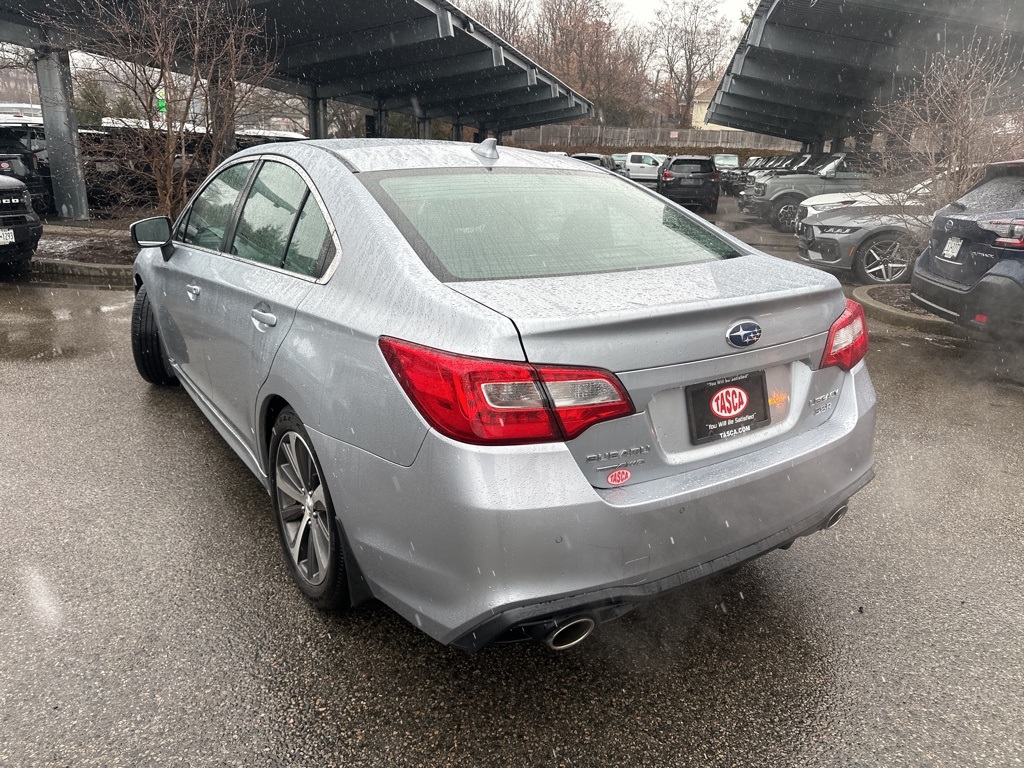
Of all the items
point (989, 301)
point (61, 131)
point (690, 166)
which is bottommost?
point (989, 301)

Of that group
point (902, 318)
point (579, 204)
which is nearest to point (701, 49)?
point (902, 318)

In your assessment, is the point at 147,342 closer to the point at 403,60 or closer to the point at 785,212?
the point at 785,212

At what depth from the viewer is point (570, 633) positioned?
1926 millimetres

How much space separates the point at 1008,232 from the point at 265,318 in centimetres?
519

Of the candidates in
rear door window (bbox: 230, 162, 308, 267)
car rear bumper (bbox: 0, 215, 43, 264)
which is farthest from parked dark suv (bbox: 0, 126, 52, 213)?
rear door window (bbox: 230, 162, 308, 267)

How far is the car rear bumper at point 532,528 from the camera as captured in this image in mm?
1804

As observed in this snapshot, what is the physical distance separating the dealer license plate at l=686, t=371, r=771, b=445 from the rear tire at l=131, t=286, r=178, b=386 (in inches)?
146

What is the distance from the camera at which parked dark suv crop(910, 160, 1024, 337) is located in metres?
5.25

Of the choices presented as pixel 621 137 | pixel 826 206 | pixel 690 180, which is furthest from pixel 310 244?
pixel 621 137

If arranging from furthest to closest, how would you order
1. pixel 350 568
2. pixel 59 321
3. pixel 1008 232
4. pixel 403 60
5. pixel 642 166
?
pixel 642 166
pixel 403 60
pixel 59 321
pixel 1008 232
pixel 350 568

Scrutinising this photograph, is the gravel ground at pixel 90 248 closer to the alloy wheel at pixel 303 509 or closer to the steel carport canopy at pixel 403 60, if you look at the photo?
the steel carport canopy at pixel 403 60

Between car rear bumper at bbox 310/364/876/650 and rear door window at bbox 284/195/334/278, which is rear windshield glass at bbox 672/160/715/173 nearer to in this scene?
rear door window at bbox 284/195/334/278

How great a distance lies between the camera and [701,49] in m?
67.9

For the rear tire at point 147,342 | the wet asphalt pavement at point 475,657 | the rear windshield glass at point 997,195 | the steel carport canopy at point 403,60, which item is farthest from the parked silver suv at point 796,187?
the rear tire at point 147,342
